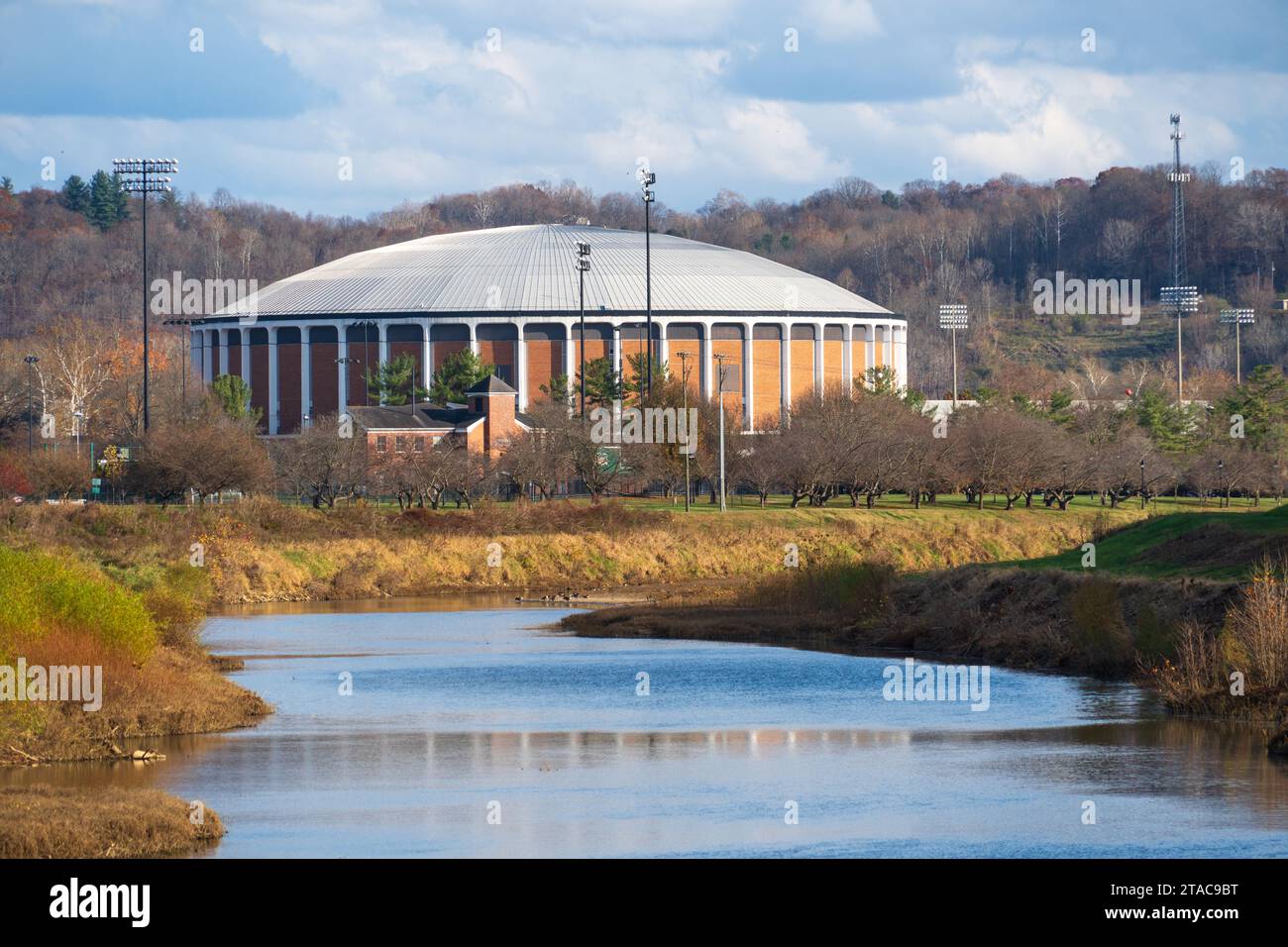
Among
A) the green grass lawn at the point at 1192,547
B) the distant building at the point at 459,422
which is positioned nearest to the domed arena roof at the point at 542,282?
the distant building at the point at 459,422

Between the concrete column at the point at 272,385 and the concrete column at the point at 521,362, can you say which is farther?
the concrete column at the point at 272,385

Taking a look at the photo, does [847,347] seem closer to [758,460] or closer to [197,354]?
[758,460]

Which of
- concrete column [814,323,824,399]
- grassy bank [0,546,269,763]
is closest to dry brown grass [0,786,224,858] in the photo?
grassy bank [0,546,269,763]

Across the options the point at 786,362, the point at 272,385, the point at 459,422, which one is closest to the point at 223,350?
the point at 272,385

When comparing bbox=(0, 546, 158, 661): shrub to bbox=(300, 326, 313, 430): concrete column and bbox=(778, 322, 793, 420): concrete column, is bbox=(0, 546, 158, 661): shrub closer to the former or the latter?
bbox=(300, 326, 313, 430): concrete column

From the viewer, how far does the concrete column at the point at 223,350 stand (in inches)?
4852

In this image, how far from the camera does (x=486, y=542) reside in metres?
65.9

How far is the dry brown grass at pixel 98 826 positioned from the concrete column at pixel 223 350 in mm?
101977

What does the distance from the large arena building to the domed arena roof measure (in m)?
0.14

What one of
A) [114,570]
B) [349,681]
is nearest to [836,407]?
[114,570]

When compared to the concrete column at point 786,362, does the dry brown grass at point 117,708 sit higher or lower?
lower

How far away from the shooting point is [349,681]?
127ft

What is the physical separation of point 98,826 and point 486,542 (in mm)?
44286

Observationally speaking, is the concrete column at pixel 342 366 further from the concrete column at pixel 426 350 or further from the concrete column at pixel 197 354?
the concrete column at pixel 197 354
